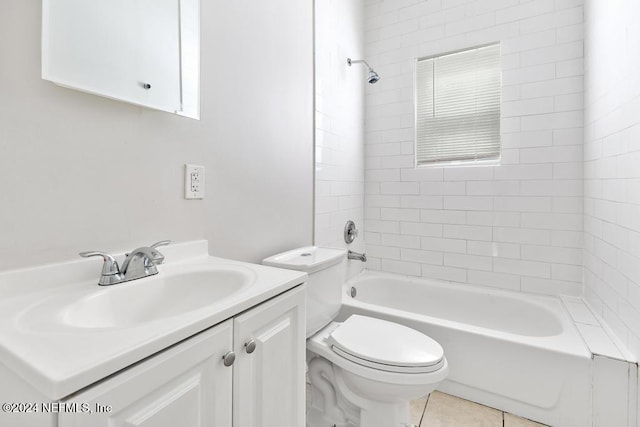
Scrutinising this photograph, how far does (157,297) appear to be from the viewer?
0.82m

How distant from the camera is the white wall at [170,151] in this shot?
26.5 inches

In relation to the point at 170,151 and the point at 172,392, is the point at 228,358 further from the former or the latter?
the point at 170,151

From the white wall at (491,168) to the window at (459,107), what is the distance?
6cm

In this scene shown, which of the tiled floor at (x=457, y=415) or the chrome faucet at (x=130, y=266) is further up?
the chrome faucet at (x=130, y=266)

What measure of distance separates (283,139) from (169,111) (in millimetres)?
635

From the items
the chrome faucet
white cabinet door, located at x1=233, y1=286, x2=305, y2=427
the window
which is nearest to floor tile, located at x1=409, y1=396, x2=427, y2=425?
white cabinet door, located at x1=233, y1=286, x2=305, y2=427

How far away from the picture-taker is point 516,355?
1.39 m

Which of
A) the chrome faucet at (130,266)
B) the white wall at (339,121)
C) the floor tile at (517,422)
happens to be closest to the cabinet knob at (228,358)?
the chrome faucet at (130,266)

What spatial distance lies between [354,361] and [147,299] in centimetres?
79

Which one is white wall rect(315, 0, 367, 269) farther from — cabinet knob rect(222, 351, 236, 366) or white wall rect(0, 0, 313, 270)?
cabinet knob rect(222, 351, 236, 366)

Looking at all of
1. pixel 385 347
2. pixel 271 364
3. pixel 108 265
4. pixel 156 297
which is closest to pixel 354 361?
pixel 385 347

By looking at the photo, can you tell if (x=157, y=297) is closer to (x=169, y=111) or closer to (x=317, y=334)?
(x=169, y=111)

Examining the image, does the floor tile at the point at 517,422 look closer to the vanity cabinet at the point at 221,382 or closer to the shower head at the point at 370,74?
the vanity cabinet at the point at 221,382

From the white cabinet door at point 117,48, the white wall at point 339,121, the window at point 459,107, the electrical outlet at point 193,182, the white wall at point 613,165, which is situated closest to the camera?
the white cabinet door at point 117,48
